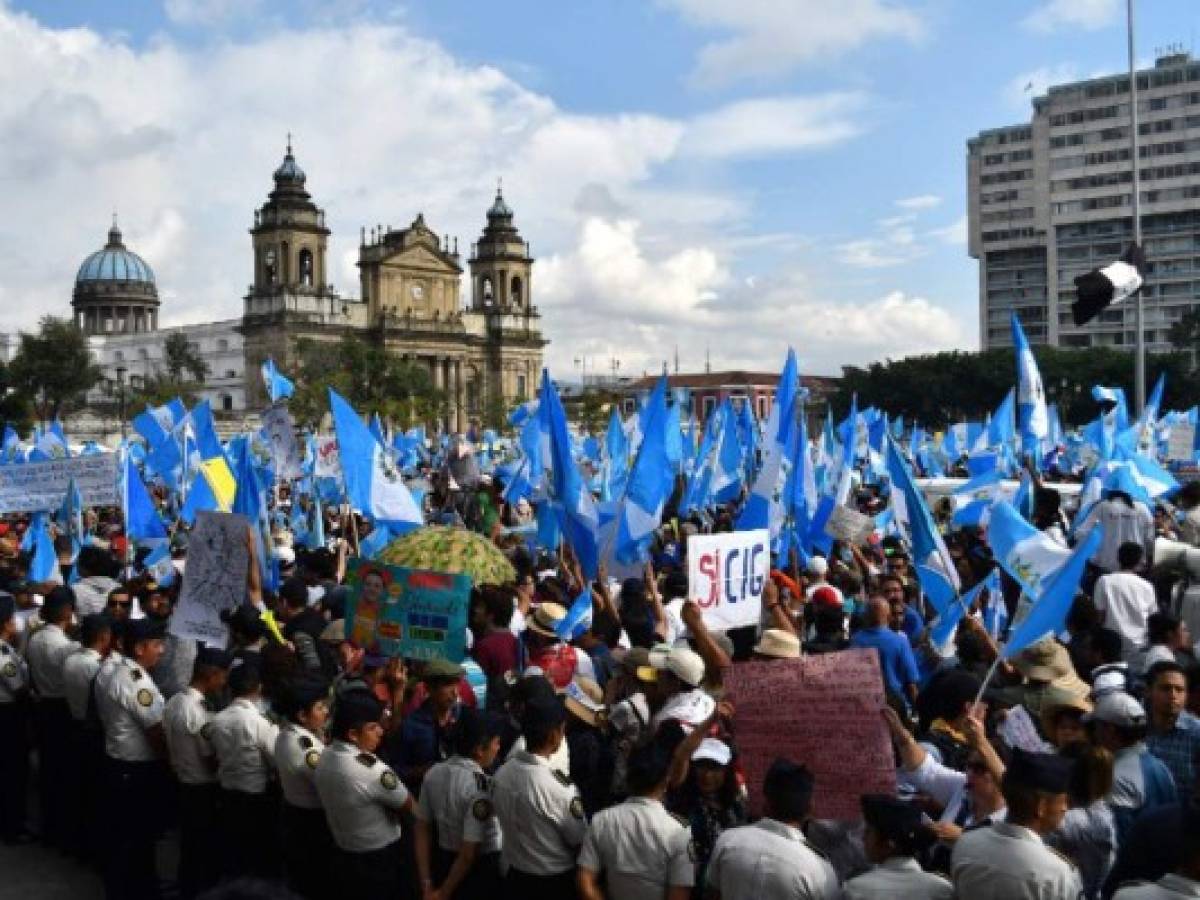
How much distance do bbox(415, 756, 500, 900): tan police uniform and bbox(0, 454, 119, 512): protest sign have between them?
7.31 meters

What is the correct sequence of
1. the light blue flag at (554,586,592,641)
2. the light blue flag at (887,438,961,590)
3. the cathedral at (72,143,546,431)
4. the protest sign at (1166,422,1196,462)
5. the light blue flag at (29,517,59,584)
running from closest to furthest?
1. the light blue flag at (554,586,592,641)
2. the light blue flag at (887,438,961,590)
3. the light blue flag at (29,517,59,584)
4. the protest sign at (1166,422,1196,462)
5. the cathedral at (72,143,546,431)

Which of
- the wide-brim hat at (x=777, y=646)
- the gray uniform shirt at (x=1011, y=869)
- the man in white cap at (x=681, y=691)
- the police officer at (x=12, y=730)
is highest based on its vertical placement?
the wide-brim hat at (x=777, y=646)

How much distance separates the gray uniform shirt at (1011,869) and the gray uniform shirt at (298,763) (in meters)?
2.79

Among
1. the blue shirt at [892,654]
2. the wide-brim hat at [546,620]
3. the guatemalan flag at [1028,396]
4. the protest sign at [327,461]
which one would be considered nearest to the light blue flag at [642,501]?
the wide-brim hat at [546,620]

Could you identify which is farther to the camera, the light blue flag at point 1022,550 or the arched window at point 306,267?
the arched window at point 306,267

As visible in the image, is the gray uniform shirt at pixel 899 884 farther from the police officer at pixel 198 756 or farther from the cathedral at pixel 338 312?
the cathedral at pixel 338 312

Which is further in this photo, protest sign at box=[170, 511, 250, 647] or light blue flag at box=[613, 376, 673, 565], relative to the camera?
light blue flag at box=[613, 376, 673, 565]

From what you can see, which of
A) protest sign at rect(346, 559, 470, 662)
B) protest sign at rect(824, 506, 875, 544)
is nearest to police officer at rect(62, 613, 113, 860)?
protest sign at rect(346, 559, 470, 662)

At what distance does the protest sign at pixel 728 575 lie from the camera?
6984 mm

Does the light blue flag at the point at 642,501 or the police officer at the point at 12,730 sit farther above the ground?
the light blue flag at the point at 642,501

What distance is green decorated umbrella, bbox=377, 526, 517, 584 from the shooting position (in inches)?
350

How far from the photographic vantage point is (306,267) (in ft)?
272

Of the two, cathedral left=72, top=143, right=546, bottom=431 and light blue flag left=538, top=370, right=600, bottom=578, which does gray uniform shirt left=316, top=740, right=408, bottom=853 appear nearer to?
light blue flag left=538, top=370, right=600, bottom=578

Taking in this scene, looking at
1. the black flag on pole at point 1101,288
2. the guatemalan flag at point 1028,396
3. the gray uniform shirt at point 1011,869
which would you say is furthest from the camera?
the guatemalan flag at point 1028,396
